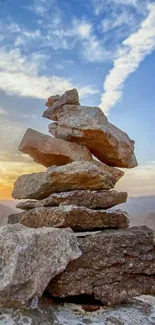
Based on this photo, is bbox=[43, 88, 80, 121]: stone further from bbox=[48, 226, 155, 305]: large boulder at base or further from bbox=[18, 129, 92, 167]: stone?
bbox=[48, 226, 155, 305]: large boulder at base

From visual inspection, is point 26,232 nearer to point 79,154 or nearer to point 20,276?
point 20,276

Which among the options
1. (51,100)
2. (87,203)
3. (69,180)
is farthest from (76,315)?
(51,100)

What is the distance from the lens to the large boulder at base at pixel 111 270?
347 inches

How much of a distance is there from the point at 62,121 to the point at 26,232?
536cm

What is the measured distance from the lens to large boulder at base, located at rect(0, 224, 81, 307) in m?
7.69

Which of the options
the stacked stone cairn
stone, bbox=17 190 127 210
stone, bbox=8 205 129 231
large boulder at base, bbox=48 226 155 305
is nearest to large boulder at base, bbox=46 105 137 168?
the stacked stone cairn

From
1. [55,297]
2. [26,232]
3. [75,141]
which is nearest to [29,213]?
[26,232]

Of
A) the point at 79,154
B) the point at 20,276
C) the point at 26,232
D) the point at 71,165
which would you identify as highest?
the point at 79,154

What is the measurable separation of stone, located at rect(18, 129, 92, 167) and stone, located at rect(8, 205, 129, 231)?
2575 mm

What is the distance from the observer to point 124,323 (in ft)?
26.6

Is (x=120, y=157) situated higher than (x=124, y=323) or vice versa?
(x=120, y=157)

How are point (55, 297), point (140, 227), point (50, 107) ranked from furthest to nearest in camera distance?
point (50, 107) < point (140, 227) < point (55, 297)

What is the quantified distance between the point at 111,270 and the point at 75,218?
5.93 feet

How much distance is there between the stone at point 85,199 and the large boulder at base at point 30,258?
1.35m
